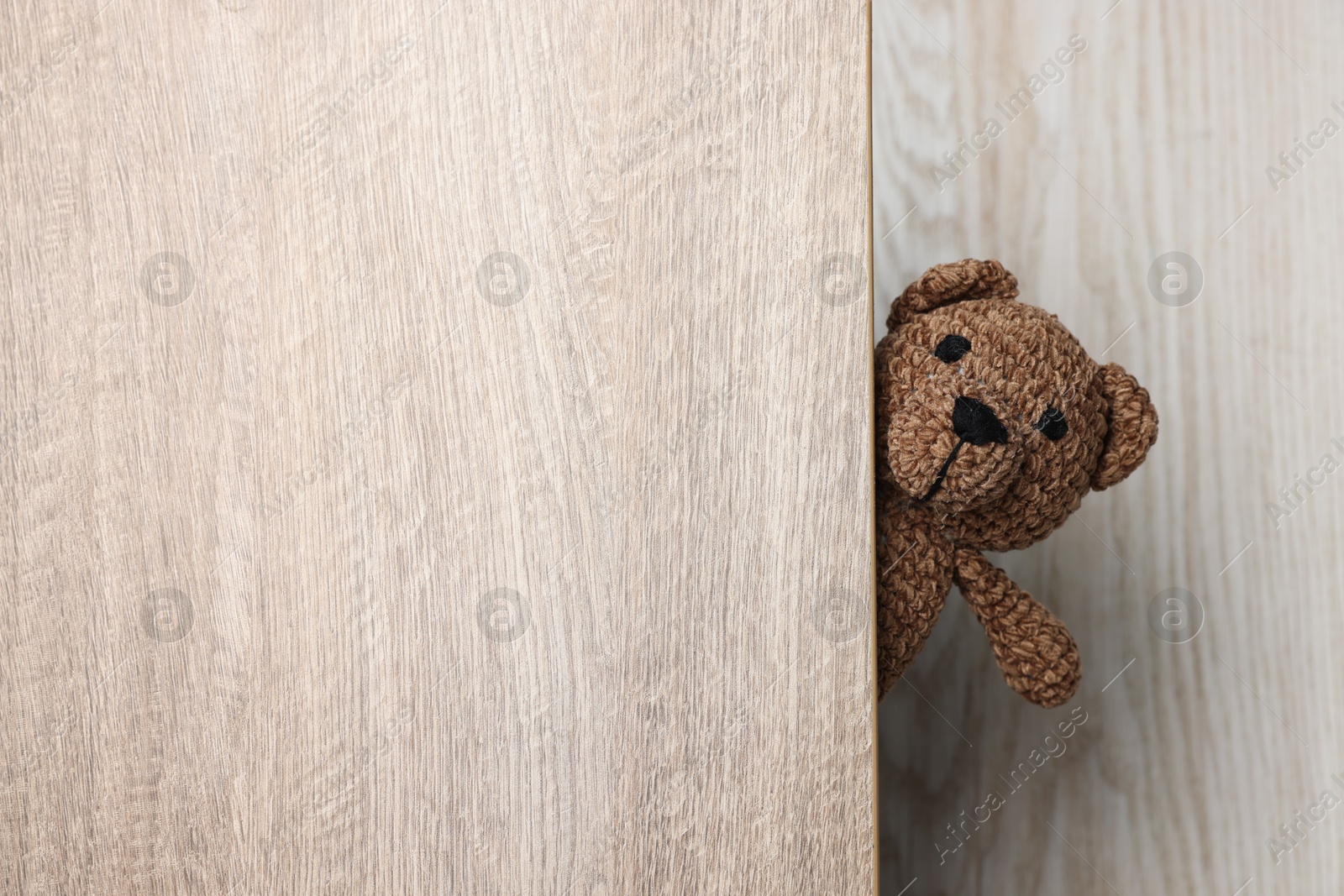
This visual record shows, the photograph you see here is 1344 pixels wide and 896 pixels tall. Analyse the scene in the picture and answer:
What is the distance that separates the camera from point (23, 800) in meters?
0.72

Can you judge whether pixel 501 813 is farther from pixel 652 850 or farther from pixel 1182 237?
pixel 1182 237

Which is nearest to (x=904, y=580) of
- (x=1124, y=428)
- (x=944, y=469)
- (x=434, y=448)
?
(x=944, y=469)

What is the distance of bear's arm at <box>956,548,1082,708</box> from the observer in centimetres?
79

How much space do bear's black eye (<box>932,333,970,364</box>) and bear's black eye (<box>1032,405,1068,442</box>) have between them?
80 mm

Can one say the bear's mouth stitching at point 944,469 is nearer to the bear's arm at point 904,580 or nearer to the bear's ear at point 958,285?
the bear's arm at point 904,580

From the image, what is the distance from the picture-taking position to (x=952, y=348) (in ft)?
2.44

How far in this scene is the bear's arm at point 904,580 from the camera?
78 cm

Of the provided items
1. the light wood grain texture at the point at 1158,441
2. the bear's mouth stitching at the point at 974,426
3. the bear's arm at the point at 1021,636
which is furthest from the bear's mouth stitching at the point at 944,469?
the light wood grain texture at the point at 1158,441

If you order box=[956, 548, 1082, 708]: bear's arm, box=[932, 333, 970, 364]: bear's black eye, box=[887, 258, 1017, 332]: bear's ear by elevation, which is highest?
box=[887, 258, 1017, 332]: bear's ear

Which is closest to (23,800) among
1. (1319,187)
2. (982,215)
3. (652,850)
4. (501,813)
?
(501,813)

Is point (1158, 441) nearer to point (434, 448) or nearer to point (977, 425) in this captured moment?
point (977, 425)

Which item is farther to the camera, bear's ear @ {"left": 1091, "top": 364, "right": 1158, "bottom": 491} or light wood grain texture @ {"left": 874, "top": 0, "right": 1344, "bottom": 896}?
light wood grain texture @ {"left": 874, "top": 0, "right": 1344, "bottom": 896}

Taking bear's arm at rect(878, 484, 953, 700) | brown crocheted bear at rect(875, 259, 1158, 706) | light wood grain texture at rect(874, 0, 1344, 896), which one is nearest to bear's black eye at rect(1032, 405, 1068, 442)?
brown crocheted bear at rect(875, 259, 1158, 706)

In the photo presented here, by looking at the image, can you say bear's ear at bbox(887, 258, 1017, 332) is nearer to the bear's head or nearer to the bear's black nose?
the bear's head
